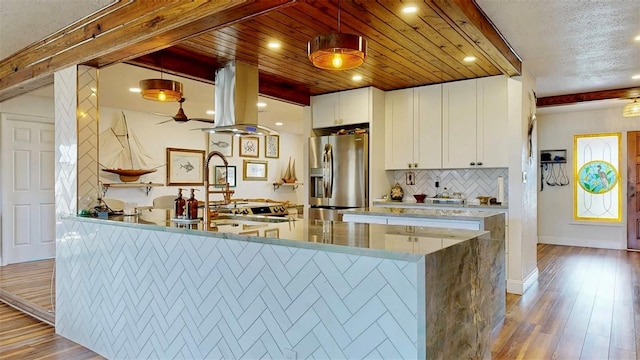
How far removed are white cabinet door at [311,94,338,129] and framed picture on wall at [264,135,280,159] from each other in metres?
3.43

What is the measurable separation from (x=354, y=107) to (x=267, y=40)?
6.33 ft

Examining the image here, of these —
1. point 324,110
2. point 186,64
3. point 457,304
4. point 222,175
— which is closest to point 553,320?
point 457,304

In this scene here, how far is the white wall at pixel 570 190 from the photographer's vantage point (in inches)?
253

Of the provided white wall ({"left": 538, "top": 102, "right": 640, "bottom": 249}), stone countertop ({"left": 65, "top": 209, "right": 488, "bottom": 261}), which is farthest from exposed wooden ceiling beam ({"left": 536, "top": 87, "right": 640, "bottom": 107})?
stone countertop ({"left": 65, "top": 209, "right": 488, "bottom": 261})

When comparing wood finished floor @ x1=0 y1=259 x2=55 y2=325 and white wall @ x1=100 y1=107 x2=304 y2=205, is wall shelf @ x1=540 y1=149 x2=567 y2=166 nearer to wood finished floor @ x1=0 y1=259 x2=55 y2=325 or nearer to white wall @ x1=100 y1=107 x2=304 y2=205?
white wall @ x1=100 y1=107 x2=304 y2=205

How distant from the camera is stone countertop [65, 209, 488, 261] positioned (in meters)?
Result: 1.51

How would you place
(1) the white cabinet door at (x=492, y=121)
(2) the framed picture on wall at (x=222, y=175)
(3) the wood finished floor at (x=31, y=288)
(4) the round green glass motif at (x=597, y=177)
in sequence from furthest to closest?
(2) the framed picture on wall at (x=222, y=175) < (4) the round green glass motif at (x=597, y=177) < (1) the white cabinet door at (x=492, y=121) < (3) the wood finished floor at (x=31, y=288)

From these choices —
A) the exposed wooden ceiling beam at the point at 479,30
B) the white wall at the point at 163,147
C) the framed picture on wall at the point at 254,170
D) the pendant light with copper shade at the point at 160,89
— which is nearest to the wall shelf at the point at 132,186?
the white wall at the point at 163,147

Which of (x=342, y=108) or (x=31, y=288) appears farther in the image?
(x=342, y=108)

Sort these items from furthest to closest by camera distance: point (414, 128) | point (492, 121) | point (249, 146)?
point (249, 146) → point (414, 128) → point (492, 121)

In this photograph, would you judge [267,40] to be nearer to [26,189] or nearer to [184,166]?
[184,166]

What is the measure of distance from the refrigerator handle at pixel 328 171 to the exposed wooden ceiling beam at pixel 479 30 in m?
2.17

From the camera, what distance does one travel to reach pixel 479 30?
9.41ft

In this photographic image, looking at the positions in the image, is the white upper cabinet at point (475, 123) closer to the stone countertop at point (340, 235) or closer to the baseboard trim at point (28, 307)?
the stone countertop at point (340, 235)
